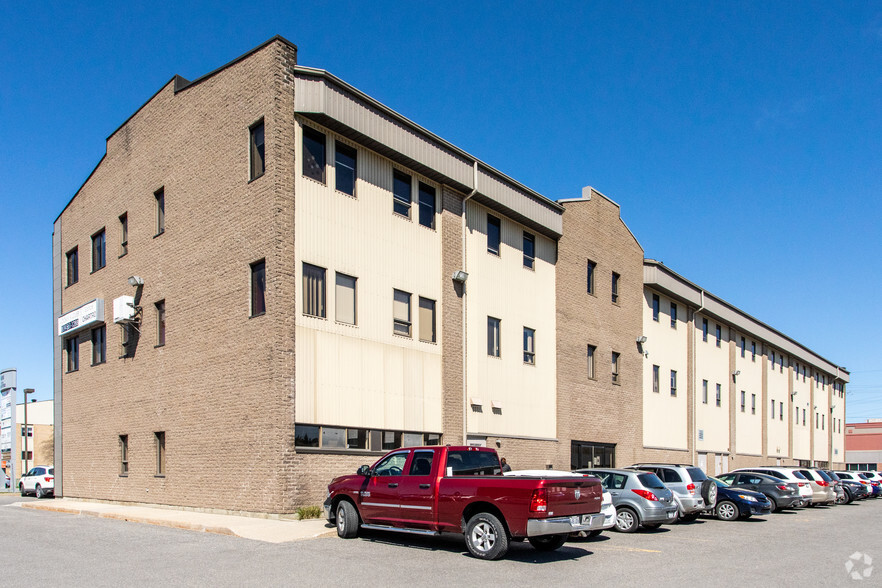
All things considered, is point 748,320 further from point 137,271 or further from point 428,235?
point 137,271

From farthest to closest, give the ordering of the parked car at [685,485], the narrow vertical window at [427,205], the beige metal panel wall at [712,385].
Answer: the beige metal panel wall at [712,385] < the narrow vertical window at [427,205] < the parked car at [685,485]

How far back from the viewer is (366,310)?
2105 centimetres

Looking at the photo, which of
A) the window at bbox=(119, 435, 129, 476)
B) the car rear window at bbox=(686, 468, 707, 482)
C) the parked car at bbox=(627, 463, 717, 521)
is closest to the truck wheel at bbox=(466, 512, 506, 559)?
the parked car at bbox=(627, 463, 717, 521)

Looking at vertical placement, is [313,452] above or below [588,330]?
below

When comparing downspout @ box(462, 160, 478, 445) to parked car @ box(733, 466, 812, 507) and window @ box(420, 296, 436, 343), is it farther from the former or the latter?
parked car @ box(733, 466, 812, 507)

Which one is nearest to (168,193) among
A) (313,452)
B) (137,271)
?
(137,271)

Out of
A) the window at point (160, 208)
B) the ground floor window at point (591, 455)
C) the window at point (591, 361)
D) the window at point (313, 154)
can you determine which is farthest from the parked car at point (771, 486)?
the window at point (160, 208)

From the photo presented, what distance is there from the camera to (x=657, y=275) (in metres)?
35.9

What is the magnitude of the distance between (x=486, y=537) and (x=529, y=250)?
57.0ft

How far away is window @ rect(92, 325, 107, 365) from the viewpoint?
2680cm

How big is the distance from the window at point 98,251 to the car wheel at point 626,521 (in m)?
20.1

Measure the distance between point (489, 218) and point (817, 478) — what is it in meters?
16.6

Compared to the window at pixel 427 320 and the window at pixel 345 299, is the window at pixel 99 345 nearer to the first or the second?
the window at pixel 345 299

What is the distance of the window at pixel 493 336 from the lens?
2561 centimetres
